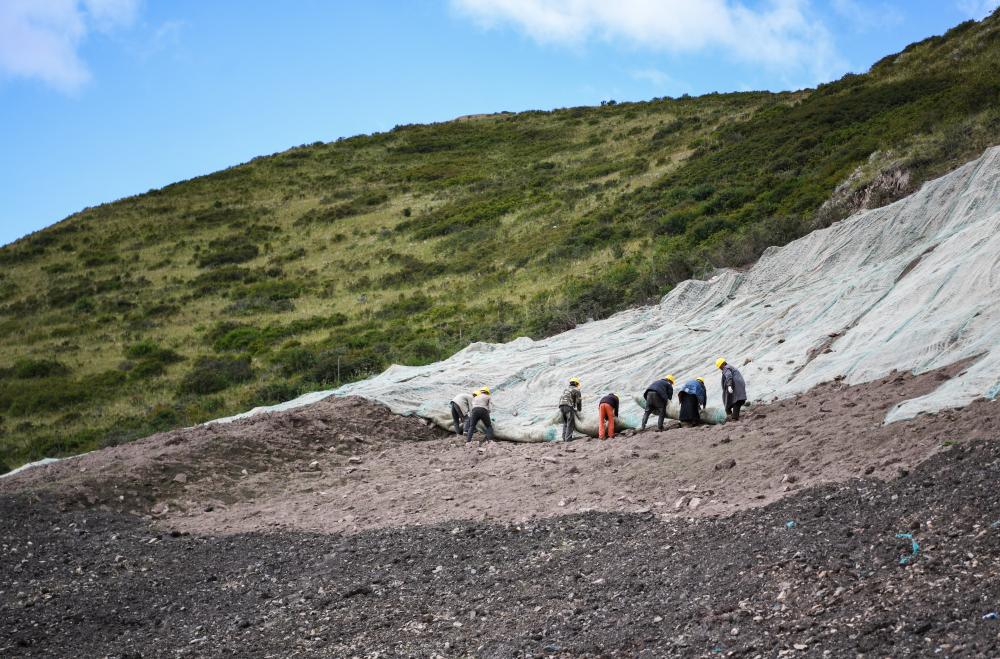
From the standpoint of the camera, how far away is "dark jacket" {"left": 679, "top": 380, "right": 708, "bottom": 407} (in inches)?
531

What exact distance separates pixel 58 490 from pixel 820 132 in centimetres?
2904

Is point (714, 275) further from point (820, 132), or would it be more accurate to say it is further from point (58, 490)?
point (820, 132)

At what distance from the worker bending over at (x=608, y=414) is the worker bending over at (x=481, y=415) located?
210cm

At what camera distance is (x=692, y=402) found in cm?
1348

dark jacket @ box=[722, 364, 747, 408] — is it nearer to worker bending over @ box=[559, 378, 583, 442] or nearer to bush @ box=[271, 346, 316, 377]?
worker bending over @ box=[559, 378, 583, 442]

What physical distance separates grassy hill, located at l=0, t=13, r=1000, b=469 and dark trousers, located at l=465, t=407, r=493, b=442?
23.1 ft

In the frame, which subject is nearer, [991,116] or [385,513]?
[385,513]

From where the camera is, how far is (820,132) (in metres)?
34.0

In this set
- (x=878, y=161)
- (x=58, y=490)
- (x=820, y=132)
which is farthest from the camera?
(x=820, y=132)

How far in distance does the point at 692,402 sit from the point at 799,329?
131 inches

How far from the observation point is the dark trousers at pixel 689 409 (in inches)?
529

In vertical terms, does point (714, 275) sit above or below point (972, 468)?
above

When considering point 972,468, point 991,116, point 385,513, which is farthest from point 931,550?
point 991,116

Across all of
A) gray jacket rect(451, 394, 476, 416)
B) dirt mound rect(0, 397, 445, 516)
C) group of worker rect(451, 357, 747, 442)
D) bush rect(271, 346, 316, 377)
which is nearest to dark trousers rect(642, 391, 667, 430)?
group of worker rect(451, 357, 747, 442)
